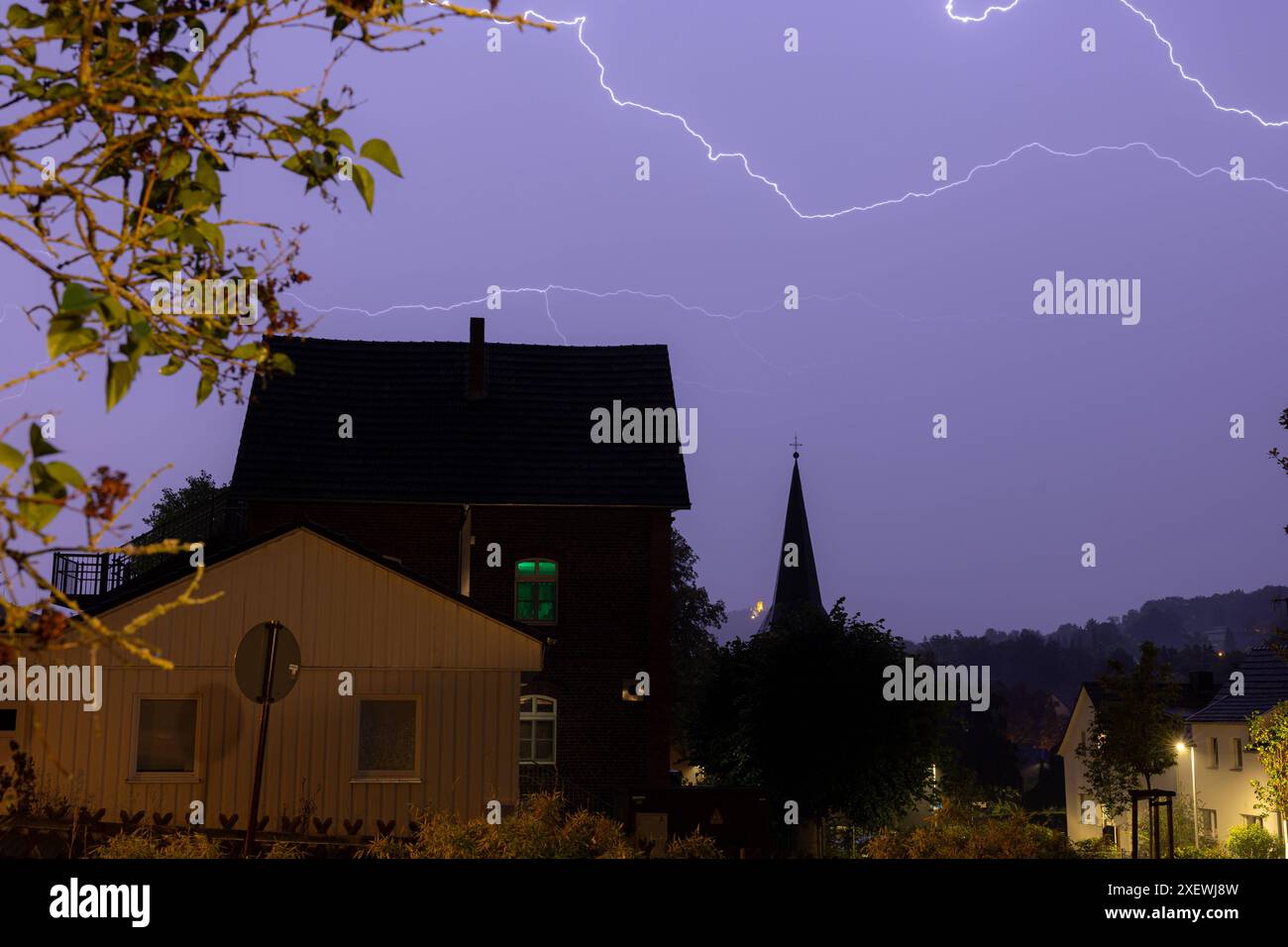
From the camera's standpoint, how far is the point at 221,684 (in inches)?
686

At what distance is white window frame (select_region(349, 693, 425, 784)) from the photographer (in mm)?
17766

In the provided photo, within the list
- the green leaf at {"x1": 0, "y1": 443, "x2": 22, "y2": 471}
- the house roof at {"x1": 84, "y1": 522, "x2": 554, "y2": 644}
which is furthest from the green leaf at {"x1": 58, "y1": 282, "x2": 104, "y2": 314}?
the house roof at {"x1": 84, "y1": 522, "x2": 554, "y2": 644}

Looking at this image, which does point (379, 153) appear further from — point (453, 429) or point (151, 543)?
point (453, 429)

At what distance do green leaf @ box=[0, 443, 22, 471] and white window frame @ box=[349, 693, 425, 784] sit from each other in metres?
15.1

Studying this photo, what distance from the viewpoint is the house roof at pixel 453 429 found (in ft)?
104

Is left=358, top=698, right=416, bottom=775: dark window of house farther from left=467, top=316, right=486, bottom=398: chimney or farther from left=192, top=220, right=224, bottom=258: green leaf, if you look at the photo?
left=467, top=316, right=486, bottom=398: chimney

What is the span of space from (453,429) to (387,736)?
16.1 meters

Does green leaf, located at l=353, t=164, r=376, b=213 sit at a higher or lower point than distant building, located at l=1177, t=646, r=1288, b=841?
higher

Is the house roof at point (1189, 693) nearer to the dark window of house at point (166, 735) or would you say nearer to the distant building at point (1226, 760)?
the distant building at point (1226, 760)

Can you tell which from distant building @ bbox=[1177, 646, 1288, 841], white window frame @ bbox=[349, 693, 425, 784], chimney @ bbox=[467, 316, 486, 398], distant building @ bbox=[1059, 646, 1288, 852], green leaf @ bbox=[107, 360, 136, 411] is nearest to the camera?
green leaf @ bbox=[107, 360, 136, 411]

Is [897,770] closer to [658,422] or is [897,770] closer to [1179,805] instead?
[658,422]

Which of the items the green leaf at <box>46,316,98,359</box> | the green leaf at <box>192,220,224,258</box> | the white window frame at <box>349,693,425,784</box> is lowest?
the white window frame at <box>349,693,425,784</box>
